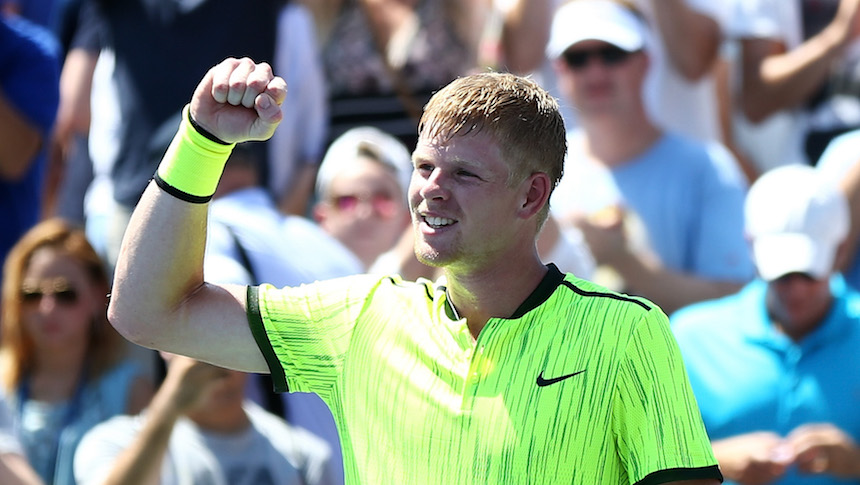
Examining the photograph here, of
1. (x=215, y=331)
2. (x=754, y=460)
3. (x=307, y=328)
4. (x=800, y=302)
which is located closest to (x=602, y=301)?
(x=307, y=328)

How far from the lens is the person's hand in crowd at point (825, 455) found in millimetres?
3922

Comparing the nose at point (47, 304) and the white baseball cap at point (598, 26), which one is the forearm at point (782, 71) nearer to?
the white baseball cap at point (598, 26)

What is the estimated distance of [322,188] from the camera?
536cm

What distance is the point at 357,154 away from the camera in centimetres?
532

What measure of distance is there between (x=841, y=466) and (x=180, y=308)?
2263 millimetres

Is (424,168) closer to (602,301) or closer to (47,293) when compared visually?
(602,301)

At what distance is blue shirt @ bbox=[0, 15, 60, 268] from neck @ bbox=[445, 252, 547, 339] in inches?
112

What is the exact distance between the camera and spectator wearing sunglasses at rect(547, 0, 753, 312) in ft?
15.9

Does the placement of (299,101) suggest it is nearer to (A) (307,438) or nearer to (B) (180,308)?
(A) (307,438)

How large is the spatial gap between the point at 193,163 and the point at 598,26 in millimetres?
2926

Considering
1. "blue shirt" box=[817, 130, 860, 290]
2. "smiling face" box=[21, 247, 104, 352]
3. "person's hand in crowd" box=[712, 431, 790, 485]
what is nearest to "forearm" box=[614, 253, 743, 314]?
"blue shirt" box=[817, 130, 860, 290]

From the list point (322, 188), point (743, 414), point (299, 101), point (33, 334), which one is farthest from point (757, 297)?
point (33, 334)

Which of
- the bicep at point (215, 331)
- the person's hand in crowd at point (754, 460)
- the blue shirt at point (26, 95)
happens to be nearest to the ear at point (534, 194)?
the bicep at point (215, 331)

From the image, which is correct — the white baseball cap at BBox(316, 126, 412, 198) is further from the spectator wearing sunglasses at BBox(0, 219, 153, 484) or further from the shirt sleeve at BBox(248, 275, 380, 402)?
the shirt sleeve at BBox(248, 275, 380, 402)
